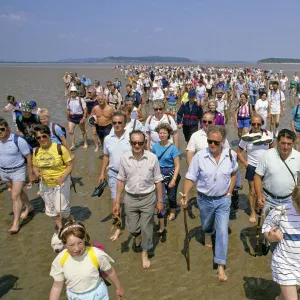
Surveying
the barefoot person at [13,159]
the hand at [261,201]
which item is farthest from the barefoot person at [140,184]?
the barefoot person at [13,159]

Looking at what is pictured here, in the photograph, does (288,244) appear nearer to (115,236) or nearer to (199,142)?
(199,142)

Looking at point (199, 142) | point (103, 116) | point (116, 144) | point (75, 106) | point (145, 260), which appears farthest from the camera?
point (75, 106)

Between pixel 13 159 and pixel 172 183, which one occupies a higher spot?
pixel 13 159

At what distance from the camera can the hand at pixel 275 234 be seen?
3.09m

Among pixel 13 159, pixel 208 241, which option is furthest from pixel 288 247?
pixel 13 159

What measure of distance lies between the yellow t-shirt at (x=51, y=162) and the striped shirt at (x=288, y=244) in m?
3.15

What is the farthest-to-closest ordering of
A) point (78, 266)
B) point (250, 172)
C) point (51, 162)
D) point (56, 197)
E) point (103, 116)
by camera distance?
point (103, 116) < point (250, 172) < point (56, 197) < point (51, 162) < point (78, 266)

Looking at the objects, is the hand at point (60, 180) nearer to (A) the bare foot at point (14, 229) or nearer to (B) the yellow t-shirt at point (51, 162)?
(B) the yellow t-shirt at point (51, 162)

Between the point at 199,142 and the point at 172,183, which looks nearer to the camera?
the point at 172,183

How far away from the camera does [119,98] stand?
11836mm

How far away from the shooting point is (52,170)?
16.3 ft

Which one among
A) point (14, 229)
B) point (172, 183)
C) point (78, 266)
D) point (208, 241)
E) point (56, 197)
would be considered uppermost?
point (78, 266)

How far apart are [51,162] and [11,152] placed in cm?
98

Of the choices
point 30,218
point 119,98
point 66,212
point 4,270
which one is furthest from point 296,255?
point 119,98
